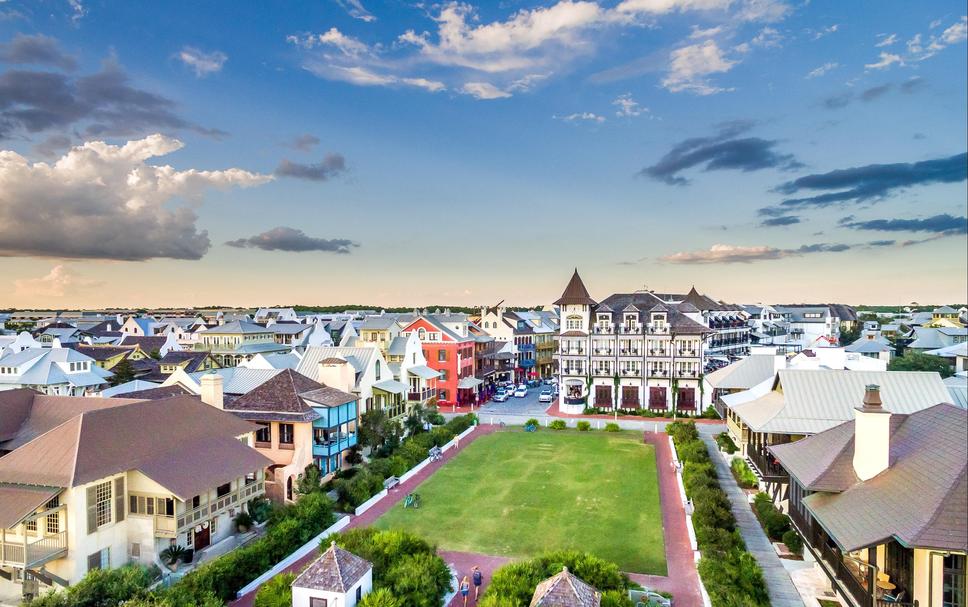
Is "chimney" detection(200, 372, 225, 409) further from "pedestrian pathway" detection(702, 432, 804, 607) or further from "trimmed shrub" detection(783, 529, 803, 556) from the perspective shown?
"trimmed shrub" detection(783, 529, 803, 556)

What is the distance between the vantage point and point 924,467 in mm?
14492

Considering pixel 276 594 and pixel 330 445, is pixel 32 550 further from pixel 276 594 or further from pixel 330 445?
pixel 330 445

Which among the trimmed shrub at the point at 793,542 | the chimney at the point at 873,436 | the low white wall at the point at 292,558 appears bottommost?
the low white wall at the point at 292,558

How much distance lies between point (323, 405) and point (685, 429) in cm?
2331

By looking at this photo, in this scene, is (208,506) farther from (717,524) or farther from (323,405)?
(717,524)

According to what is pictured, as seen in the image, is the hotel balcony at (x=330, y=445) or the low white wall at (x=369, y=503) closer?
the low white wall at (x=369, y=503)

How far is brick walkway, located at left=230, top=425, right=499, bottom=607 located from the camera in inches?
774

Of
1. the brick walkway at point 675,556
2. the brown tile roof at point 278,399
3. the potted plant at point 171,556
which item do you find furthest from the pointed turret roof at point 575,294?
the potted plant at point 171,556

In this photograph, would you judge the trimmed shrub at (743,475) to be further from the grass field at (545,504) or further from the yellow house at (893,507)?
the yellow house at (893,507)

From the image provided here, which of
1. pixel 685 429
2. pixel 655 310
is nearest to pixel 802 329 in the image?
pixel 655 310

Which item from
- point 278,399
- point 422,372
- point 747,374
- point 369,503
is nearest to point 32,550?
point 369,503

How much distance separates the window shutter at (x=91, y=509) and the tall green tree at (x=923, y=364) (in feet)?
172

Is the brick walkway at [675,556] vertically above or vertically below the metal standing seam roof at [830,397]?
below

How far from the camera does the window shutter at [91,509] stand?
20.2 meters
